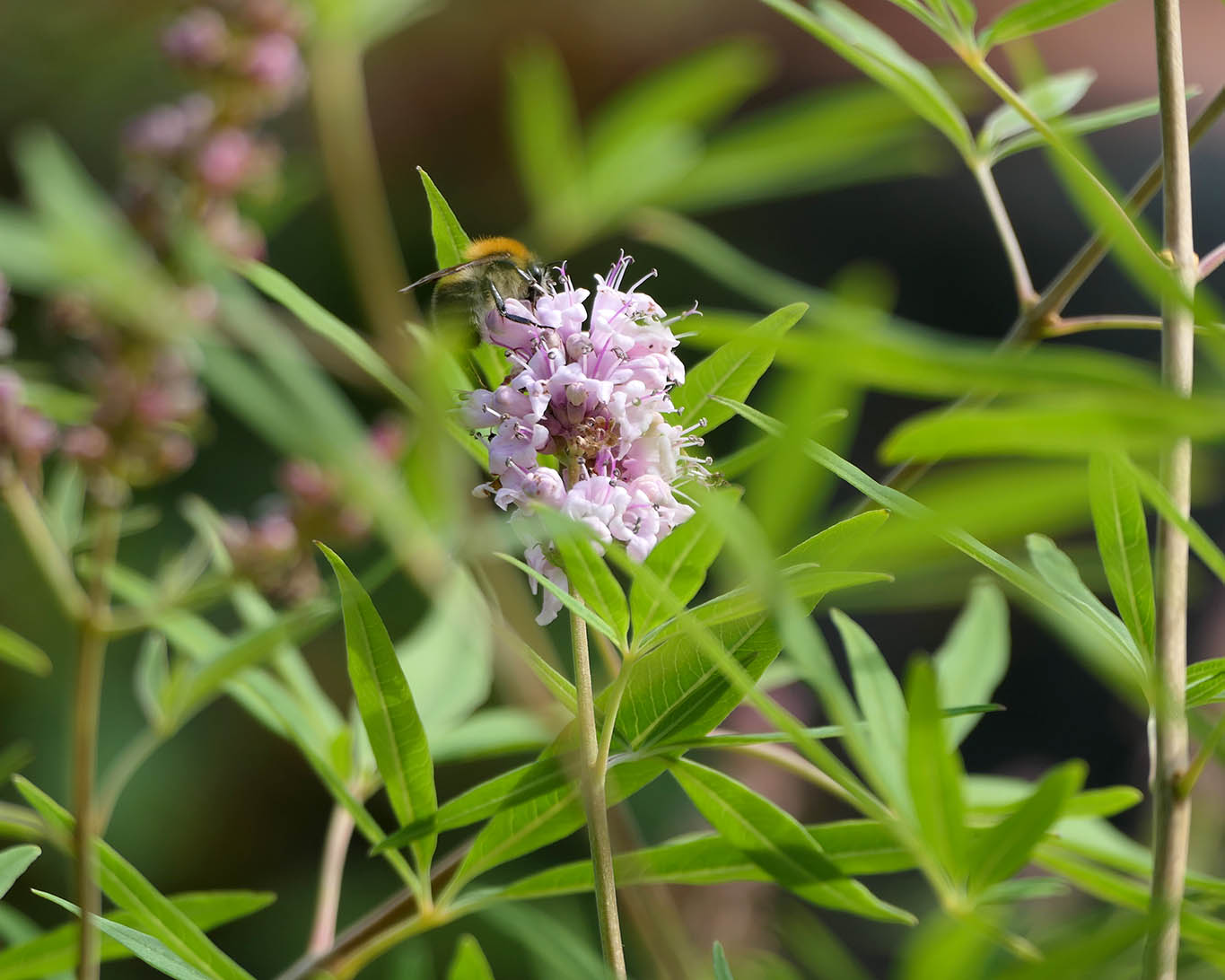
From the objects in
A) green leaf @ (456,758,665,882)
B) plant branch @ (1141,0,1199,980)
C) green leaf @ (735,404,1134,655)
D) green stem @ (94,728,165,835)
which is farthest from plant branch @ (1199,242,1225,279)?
green stem @ (94,728,165,835)

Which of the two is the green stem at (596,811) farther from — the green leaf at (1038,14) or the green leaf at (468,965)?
the green leaf at (1038,14)

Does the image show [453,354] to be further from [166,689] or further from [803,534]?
[166,689]

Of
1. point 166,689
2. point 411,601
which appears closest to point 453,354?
point 166,689

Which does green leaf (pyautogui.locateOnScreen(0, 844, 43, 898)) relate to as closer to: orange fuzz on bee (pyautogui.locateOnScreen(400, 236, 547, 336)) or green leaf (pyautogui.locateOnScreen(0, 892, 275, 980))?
green leaf (pyautogui.locateOnScreen(0, 892, 275, 980))

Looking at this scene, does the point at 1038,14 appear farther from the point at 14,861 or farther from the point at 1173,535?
the point at 14,861

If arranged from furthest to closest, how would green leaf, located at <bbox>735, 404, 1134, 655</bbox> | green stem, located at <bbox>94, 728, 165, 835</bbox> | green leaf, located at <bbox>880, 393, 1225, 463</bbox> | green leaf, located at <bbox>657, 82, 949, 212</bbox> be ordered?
green leaf, located at <bbox>657, 82, 949, 212</bbox>
green stem, located at <bbox>94, 728, 165, 835</bbox>
green leaf, located at <bbox>735, 404, 1134, 655</bbox>
green leaf, located at <bbox>880, 393, 1225, 463</bbox>

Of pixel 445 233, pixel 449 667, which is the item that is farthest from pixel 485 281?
pixel 449 667
